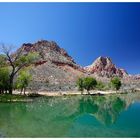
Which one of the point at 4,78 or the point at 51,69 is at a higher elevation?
the point at 51,69

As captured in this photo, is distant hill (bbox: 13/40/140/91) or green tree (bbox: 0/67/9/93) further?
distant hill (bbox: 13/40/140/91)

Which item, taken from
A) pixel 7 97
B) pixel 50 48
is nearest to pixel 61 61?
pixel 50 48

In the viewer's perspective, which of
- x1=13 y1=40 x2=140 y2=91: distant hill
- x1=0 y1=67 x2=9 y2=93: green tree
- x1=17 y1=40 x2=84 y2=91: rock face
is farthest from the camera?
x1=13 y1=40 x2=140 y2=91: distant hill

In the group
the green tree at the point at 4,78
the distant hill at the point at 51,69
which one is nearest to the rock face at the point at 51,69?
the distant hill at the point at 51,69

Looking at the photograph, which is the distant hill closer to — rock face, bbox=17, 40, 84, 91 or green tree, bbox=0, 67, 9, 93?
rock face, bbox=17, 40, 84, 91

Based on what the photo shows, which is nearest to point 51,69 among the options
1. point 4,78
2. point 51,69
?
point 51,69

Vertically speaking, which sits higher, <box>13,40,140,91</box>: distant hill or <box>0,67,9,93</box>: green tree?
<box>13,40,140,91</box>: distant hill

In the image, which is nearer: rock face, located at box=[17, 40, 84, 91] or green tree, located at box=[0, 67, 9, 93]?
green tree, located at box=[0, 67, 9, 93]

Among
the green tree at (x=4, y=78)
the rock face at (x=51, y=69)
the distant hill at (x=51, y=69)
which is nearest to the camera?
the green tree at (x=4, y=78)

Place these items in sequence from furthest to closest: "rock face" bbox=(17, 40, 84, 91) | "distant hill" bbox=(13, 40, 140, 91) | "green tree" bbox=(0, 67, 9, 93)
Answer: "distant hill" bbox=(13, 40, 140, 91), "rock face" bbox=(17, 40, 84, 91), "green tree" bbox=(0, 67, 9, 93)

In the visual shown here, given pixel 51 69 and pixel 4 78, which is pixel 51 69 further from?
pixel 4 78

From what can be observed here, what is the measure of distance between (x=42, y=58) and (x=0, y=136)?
380 feet

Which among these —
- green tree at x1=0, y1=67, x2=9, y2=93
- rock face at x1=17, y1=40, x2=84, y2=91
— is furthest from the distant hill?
green tree at x1=0, y1=67, x2=9, y2=93

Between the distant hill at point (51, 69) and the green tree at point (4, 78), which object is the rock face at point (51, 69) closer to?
the distant hill at point (51, 69)
